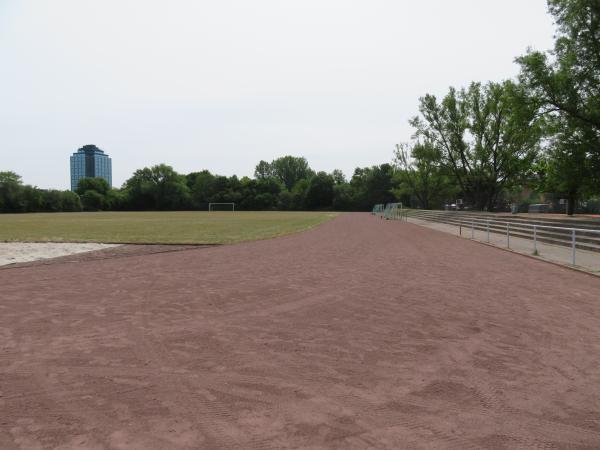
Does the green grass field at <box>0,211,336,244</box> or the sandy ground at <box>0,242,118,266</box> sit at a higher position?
the green grass field at <box>0,211,336,244</box>

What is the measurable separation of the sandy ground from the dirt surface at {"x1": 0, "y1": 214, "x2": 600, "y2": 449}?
4838 millimetres

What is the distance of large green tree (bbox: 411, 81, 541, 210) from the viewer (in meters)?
38.5

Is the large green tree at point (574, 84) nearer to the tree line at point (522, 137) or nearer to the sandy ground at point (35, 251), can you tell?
the tree line at point (522, 137)

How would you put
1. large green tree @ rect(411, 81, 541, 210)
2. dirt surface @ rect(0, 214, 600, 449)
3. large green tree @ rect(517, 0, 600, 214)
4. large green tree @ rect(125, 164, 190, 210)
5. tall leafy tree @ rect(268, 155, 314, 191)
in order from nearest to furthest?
dirt surface @ rect(0, 214, 600, 449) → large green tree @ rect(517, 0, 600, 214) → large green tree @ rect(411, 81, 541, 210) → large green tree @ rect(125, 164, 190, 210) → tall leafy tree @ rect(268, 155, 314, 191)

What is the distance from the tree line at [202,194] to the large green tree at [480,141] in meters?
53.1

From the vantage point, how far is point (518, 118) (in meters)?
23.8

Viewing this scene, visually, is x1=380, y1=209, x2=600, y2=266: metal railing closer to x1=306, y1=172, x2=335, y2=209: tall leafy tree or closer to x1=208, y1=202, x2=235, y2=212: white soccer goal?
x1=306, y1=172, x2=335, y2=209: tall leafy tree

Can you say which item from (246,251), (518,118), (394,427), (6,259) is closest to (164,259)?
(246,251)

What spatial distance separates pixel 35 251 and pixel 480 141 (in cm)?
3928

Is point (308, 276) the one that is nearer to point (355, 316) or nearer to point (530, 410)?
point (355, 316)

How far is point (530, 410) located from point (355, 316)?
3034mm

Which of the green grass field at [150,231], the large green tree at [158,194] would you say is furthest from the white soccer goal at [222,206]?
the green grass field at [150,231]

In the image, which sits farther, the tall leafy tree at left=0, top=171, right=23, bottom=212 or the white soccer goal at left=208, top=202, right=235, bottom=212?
the white soccer goal at left=208, top=202, right=235, bottom=212

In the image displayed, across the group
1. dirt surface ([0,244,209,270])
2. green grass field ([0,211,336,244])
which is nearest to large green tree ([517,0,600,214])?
green grass field ([0,211,336,244])
